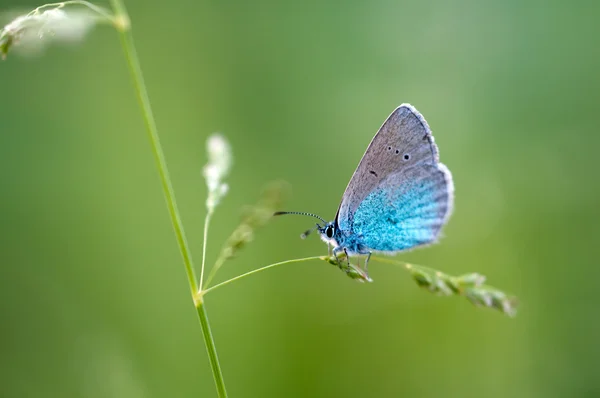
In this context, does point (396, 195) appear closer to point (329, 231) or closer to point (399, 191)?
Result: point (399, 191)

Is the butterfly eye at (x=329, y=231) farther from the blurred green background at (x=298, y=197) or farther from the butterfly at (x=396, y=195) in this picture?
the blurred green background at (x=298, y=197)

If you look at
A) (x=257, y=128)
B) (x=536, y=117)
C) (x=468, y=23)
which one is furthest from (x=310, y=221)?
(x=468, y=23)

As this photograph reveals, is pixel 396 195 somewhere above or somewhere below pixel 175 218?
Answer: above

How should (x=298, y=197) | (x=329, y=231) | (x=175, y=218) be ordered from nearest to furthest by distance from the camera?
(x=175, y=218), (x=329, y=231), (x=298, y=197)

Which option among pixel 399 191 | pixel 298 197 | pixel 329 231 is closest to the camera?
pixel 399 191

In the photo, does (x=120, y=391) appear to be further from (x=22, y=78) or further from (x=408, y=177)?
(x=22, y=78)

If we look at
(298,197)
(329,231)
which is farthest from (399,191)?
(298,197)

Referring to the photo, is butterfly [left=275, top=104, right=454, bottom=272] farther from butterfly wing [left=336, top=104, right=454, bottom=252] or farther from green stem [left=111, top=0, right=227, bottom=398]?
green stem [left=111, top=0, right=227, bottom=398]

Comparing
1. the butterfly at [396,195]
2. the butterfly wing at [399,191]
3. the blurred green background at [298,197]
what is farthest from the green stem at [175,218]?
the blurred green background at [298,197]
